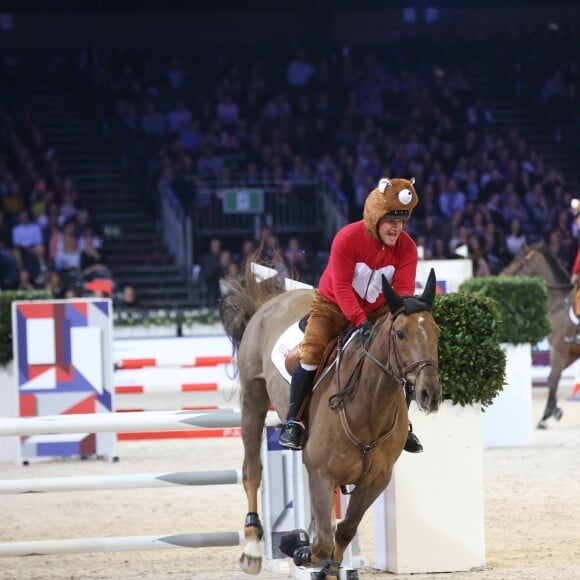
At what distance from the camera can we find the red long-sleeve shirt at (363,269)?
582 centimetres

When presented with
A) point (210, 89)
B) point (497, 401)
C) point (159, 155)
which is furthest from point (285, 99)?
point (497, 401)

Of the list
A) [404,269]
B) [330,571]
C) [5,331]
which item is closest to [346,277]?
[404,269]

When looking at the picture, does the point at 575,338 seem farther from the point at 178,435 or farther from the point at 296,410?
the point at 296,410

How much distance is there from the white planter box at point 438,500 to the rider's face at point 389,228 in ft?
4.32

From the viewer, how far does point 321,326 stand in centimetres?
604

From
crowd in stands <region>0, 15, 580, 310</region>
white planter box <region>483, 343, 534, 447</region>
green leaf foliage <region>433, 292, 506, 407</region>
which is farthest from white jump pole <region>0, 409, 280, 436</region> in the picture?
crowd in stands <region>0, 15, 580, 310</region>

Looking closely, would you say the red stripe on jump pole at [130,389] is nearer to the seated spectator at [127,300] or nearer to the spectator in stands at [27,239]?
the seated spectator at [127,300]

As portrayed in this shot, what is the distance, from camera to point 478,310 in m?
6.81

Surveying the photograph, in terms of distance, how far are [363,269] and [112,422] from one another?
5.52ft

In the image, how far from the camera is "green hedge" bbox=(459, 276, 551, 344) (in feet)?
38.9

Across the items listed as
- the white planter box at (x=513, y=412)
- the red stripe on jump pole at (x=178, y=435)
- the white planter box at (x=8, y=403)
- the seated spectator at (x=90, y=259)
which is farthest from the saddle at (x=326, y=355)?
the seated spectator at (x=90, y=259)

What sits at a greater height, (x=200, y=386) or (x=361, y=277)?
(x=361, y=277)

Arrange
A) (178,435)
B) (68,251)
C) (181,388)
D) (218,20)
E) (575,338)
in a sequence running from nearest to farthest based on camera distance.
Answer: (181,388), (178,435), (575,338), (68,251), (218,20)

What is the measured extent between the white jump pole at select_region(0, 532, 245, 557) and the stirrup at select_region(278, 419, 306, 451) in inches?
37.1
